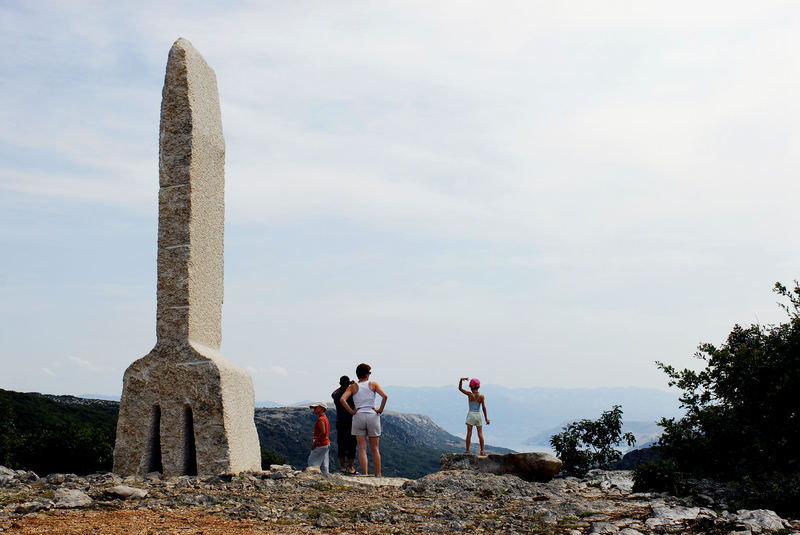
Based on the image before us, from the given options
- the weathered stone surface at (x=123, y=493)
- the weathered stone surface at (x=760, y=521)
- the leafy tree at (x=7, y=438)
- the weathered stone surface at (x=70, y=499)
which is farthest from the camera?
the leafy tree at (x=7, y=438)

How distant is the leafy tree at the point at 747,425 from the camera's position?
10719 mm

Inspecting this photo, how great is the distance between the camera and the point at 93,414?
39062 mm

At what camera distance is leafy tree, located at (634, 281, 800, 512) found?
35.2 feet

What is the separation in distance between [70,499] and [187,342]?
3.40 m

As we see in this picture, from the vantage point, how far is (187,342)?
444 inches

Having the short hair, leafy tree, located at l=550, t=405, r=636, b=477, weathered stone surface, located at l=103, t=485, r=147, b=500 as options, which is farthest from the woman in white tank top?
leafy tree, located at l=550, t=405, r=636, b=477

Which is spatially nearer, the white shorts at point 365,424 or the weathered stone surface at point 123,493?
the weathered stone surface at point 123,493

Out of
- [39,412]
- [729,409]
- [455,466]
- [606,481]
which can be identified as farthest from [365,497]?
[39,412]

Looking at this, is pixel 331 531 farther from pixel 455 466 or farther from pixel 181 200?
pixel 455 466

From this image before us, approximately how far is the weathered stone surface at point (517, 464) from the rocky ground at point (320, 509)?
2.80 m

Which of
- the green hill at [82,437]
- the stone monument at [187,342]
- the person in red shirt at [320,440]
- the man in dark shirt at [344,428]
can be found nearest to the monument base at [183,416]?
the stone monument at [187,342]

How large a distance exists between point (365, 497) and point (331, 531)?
219 cm

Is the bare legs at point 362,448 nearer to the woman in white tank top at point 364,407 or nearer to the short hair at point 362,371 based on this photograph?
the woman in white tank top at point 364,407

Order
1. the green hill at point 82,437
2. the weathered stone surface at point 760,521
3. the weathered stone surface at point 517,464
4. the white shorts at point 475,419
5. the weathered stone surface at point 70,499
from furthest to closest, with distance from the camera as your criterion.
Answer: the green hill at point 82,437 → the white shorts at point 475,419 → the weathered stone surface at point 517,464 → the weathered stone surface at point 70,499 → the weathered stone surface at point 760,521
